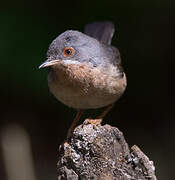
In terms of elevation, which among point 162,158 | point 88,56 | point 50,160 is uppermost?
point 88,56

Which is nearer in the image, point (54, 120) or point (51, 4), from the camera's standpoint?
point (51, 4)

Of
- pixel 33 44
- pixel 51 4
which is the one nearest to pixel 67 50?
pixel 33 44

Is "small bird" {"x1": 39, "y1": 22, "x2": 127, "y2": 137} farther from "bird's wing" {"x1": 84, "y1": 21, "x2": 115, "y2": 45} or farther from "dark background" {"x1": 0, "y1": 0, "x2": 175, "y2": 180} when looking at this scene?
"dark background" {"x1": 0, "y1": 0, "x2": 175, "y2": 180}

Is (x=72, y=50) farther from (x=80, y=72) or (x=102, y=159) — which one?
(x=102, y=159)

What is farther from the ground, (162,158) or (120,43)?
(120,43)

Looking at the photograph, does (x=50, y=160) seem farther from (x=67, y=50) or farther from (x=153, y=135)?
(x=67, y=50)

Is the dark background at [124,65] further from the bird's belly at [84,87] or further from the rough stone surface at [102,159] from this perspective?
the rough stone surface at [102,159]
